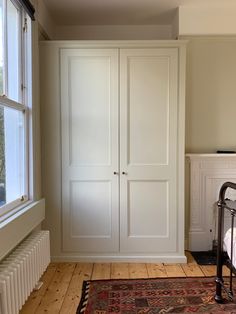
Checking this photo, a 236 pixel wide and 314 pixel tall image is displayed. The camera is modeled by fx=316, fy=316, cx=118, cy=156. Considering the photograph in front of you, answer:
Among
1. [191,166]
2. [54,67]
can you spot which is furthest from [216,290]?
[54,67]

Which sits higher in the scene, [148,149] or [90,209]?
[148,149]

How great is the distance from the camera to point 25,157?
2738 mm

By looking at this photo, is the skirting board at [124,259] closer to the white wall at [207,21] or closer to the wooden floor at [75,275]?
the wooden floor at [75,275]

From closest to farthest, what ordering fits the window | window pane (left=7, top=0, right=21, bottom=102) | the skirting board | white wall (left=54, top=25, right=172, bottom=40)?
the window < window pane (left=7, top=0, right=21, bottom=102) < the skirting board < white wall (left=54, top=25, right=172, bottom=40)

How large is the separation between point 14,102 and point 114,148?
1.12m

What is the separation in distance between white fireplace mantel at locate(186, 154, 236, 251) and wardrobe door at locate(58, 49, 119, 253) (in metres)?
0.89

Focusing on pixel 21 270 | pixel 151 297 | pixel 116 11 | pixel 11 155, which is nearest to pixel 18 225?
pixel 21 270

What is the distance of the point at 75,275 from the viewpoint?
117 inches

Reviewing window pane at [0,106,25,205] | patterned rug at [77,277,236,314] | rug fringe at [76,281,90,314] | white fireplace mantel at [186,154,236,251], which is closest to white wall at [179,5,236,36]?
white fireplace mantel at [186,154,236,251]

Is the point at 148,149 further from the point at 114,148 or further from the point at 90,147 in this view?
the point at 90,147

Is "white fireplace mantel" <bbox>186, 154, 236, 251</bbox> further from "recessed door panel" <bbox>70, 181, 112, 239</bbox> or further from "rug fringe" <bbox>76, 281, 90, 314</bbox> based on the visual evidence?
"rug fringe" <bbox>76, 281, 90, 314</bbox>

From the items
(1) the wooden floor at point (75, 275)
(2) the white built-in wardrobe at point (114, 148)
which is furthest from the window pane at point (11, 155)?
(1) the wooden floor at point (75, 275)

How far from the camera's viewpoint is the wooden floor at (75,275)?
95.8 inches

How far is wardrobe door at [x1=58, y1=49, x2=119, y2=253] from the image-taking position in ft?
10.4
